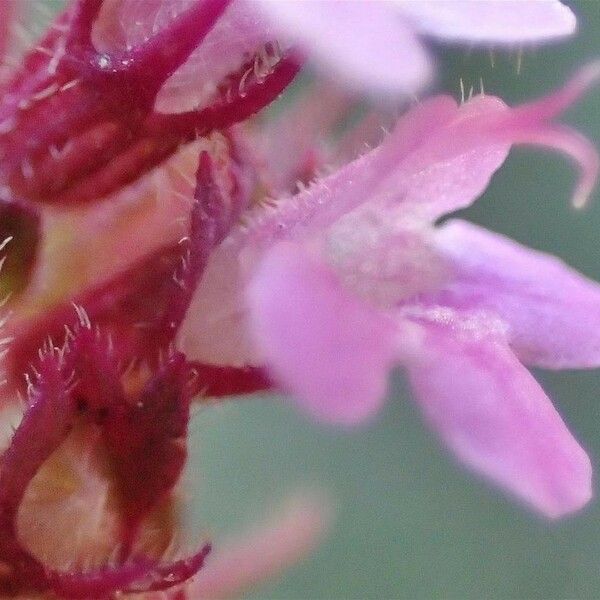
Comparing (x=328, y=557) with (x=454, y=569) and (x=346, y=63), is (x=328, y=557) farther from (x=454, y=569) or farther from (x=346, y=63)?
(x=346, y=63)

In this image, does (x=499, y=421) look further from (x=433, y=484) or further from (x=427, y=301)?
(x=433, y=484)

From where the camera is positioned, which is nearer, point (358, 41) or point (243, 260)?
point (358, 41)

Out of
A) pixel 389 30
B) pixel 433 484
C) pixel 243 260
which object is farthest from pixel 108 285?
pixel 433 484

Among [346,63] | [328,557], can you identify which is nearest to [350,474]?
[328,557]

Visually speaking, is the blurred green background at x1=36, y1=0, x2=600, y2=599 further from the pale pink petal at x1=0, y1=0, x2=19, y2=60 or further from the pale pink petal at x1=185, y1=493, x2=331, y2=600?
the pale pink petal at x1=0, y1=0, x2=19, y2=60

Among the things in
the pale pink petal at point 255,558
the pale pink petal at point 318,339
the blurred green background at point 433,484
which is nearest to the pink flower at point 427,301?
the pale pink petal at point 318,339

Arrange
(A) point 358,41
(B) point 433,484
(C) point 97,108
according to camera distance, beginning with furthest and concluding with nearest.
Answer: (B) point 433,484, (C) point 97,108, (A) point 358,41

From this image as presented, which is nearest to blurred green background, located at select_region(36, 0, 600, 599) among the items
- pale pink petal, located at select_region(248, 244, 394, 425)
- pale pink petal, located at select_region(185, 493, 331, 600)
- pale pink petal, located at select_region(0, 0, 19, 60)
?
pale pink petal, located at select_region(185, 493, 331, 600)
